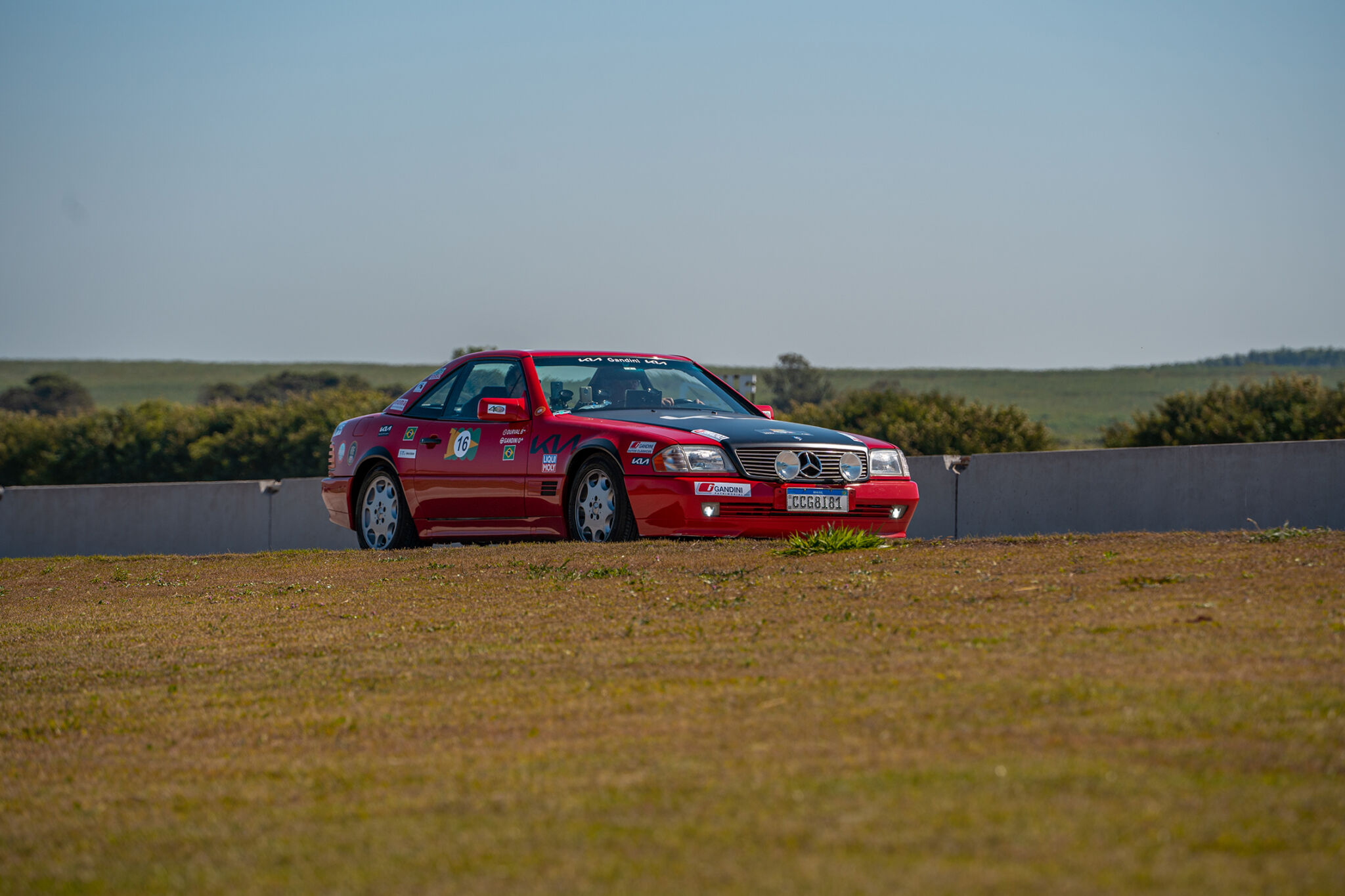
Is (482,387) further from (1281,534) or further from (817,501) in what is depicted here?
(1281,534)

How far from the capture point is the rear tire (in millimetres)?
12930

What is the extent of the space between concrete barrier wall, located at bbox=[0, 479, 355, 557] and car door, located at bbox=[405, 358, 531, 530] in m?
6.39

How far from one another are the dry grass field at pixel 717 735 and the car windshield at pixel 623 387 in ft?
11.4

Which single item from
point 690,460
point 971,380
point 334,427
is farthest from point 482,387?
point 971,380

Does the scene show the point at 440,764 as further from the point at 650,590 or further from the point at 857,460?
the point at 857,460

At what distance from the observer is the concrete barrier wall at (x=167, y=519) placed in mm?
20031

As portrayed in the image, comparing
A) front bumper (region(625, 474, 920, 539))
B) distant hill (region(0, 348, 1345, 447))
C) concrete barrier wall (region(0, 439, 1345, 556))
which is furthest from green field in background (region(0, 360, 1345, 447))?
front bumper (region(625, 474, 920, 539))

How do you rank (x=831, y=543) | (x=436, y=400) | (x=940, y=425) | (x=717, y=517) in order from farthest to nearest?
(x=940, y=425)
(x=436, y=400)
(x=717, y=517)
(x=831, y=543)

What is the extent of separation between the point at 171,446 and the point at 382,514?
140 feet

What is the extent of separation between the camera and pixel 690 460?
1071cm

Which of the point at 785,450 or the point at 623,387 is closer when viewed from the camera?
the point at 785,450

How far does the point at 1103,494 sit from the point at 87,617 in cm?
855

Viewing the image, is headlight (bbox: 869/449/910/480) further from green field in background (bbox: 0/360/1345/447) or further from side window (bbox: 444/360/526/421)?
green field in background (bbox: 0/360/1345/447)

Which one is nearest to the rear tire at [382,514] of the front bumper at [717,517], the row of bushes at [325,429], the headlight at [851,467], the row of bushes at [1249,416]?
the front bumper at [717,517]
